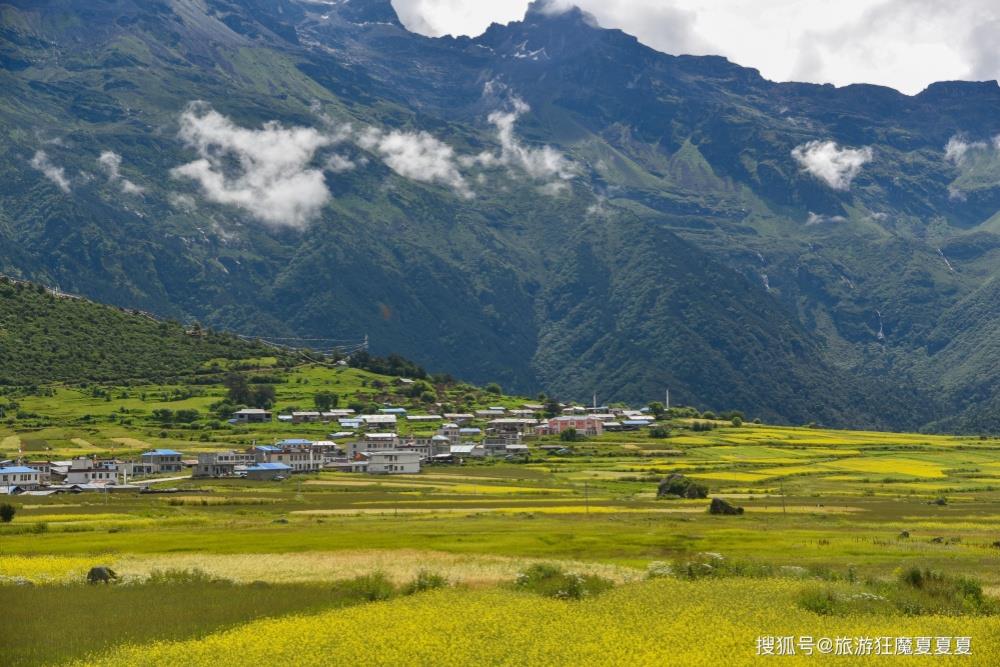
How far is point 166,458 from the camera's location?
156 metres

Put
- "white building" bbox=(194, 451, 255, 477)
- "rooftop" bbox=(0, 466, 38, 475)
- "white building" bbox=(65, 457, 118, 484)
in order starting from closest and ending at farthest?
"rooftop" bbox=(0, 466, 38, 475) → "white building" bbox=(65, 457, 118, 484) → "white building" bbox=(194, 451, 255, 477)

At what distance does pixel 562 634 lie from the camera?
4531 cm

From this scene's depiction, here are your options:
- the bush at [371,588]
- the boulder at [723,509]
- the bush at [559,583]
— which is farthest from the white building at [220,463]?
the bush at [559,583]

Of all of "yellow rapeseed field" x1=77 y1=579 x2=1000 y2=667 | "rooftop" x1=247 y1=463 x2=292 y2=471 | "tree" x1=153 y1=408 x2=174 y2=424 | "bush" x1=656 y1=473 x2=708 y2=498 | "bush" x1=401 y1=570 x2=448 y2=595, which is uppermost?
"tree" x1=153 y1=408 x2=174 y2=424

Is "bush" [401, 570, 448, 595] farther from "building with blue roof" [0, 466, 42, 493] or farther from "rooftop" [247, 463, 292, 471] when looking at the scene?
"rooftop" [247, 463, 292, 471]

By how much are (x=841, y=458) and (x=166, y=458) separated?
306 ft

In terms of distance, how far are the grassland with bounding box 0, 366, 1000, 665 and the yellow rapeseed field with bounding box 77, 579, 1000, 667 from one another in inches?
5.7

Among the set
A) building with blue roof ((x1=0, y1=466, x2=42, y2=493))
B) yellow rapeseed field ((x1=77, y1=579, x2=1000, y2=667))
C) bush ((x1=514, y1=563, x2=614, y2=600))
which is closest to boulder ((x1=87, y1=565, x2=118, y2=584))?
yellow rapeseed field ((x1=77, y1=579, x2=1000, y2=667))

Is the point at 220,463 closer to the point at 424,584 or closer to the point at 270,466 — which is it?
the point at 270,466

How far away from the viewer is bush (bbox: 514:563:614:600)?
179 ft

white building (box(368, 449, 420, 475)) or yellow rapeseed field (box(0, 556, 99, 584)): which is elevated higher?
white building (box(368, 449, 420, 475))

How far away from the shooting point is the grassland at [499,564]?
146 feet

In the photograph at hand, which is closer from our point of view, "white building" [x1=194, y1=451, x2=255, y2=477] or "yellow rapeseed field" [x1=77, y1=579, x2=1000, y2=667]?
"yellow rapeseed field" [x1=77, y1=579, x2=1000, y2=667]

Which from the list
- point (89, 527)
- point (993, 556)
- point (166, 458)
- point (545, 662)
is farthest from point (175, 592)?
point (166, 458)
